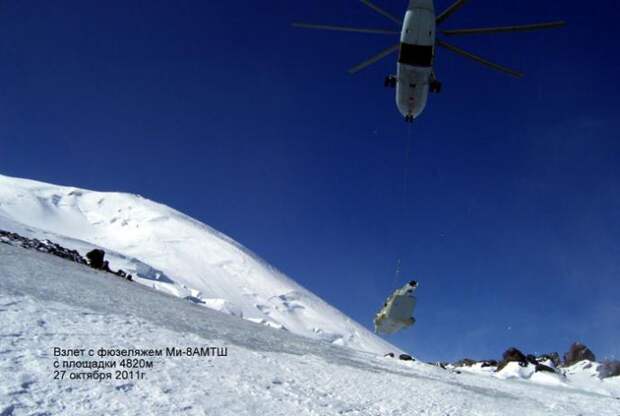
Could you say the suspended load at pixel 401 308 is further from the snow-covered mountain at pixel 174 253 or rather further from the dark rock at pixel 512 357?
the snow-covered mountain at pixel 174 253

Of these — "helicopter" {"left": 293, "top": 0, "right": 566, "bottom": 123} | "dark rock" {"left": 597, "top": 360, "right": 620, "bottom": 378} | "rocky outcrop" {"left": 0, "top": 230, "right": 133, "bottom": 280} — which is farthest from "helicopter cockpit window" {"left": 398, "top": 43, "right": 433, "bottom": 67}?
"dark rock" {"left": 597, "top": 360, "right": 620, "bottom": 378}

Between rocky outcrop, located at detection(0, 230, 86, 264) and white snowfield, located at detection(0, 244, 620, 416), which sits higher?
rocky outcrop, located at detection(0, 230, 86, 264)

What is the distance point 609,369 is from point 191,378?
32.8 metres

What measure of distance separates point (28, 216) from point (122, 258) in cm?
2968

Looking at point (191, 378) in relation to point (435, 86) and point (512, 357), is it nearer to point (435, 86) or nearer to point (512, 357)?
point (435, 86)

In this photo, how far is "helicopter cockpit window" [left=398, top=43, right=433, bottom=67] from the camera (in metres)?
17.2

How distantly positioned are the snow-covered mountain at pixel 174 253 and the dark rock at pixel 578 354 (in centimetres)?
3418

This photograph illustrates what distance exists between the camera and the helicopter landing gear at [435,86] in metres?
19.6

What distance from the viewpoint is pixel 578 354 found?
4403 cm

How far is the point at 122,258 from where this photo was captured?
7788 centimetres

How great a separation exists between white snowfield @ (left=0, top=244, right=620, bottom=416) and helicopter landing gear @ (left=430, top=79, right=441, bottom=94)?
36.0 ft

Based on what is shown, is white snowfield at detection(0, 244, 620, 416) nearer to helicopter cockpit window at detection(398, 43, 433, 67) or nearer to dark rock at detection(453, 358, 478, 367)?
helicopter cockpit window at detection(398, 43, 433, 67)

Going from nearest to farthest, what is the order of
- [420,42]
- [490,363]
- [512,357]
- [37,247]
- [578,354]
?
[420,42] < [37,247] < [512,357] < [490,363] < [578,354]

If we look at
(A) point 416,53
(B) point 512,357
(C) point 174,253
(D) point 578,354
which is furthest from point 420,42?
(C) point 174,253
